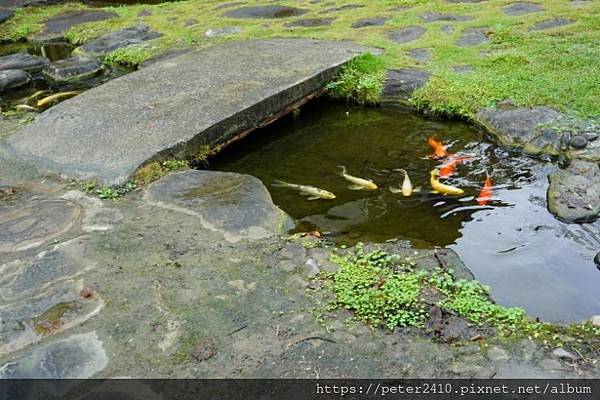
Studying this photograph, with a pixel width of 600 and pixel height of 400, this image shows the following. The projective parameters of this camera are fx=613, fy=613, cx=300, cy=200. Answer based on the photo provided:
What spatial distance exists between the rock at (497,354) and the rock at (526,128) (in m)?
3.06

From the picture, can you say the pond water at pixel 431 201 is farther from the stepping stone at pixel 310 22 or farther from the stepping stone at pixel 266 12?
the stepping stone at pixel 266 12

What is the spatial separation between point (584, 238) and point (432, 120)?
2.70 m

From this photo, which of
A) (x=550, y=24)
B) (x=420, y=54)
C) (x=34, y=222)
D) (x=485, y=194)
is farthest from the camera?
(x=550, y=24)

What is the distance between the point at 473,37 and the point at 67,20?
8385 millimetres

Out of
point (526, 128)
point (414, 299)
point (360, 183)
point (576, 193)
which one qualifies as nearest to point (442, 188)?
point (360, 183)

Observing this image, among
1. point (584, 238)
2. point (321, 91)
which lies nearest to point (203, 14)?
point (321, 91)

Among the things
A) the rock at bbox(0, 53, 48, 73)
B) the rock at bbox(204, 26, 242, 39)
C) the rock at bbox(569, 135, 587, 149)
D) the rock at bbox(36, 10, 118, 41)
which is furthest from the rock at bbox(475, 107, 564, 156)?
the rock at bbox(36, 10, 118, 41)

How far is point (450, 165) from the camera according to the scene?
19.2ft

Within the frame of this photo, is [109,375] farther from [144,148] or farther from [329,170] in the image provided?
[329,170]

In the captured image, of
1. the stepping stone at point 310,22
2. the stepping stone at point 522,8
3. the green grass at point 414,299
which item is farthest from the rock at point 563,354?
the stepping stone at point 310,22

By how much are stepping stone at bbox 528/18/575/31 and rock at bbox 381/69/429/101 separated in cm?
228

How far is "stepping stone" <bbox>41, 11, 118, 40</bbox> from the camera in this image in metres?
12.0

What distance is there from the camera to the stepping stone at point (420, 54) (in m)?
7.89

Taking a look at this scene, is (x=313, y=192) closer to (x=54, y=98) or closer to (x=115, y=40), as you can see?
(x=54, y=98)
